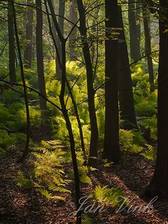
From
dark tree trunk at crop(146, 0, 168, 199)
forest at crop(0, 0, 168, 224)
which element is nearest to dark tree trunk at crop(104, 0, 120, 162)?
forest at crop(0, 0, 168, 224)

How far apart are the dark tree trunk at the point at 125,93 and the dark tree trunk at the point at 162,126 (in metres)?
5.09

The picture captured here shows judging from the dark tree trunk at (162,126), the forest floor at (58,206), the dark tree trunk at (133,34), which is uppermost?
the dark tree trunk at (133,34)

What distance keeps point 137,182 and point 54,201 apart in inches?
95.3

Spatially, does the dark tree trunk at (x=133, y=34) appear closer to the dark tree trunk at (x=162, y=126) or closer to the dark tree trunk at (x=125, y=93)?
the dark tree trunk at (x=125, y=93)

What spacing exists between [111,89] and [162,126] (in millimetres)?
3004

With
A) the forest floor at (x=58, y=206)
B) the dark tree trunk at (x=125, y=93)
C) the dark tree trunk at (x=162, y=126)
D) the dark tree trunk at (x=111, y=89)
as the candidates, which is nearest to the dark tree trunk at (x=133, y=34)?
the dark tree trunk at (x=125, y=93)

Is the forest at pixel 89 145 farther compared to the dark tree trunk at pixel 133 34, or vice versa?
the dark tree trunk at pixel 133 34

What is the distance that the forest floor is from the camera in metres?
6.54

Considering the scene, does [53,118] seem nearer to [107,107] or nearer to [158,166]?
[107,107]

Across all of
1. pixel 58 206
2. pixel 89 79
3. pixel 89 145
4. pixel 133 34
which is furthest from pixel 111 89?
pixel 133 34

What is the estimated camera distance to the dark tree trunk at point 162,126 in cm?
736

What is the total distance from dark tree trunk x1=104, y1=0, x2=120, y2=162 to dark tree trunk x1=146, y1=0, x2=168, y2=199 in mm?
2419

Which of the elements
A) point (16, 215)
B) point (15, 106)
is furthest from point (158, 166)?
point (15, 106)

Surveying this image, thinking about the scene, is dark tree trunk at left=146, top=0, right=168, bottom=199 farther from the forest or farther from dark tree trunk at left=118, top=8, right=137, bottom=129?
dark tree trunk at left=118, top=8, right=137, bottom=129
